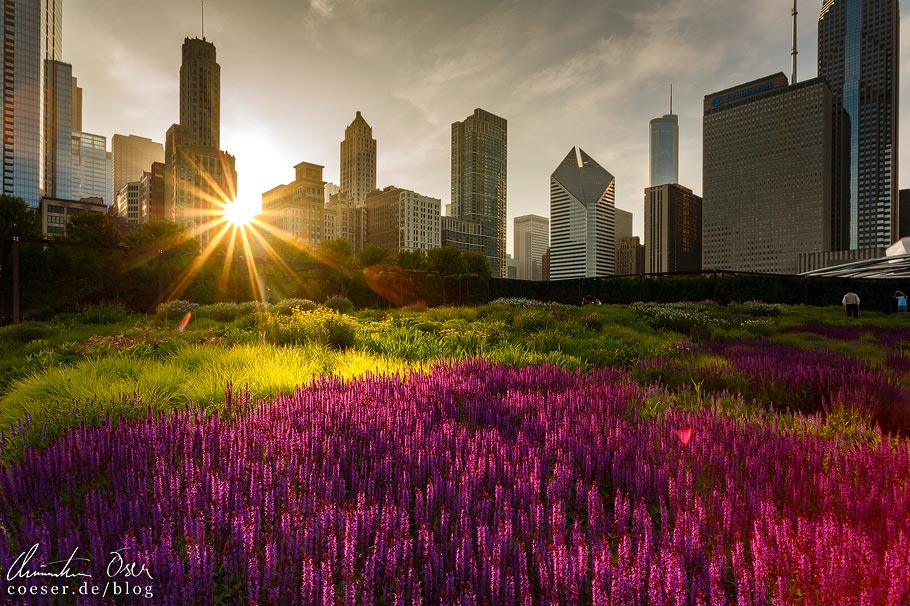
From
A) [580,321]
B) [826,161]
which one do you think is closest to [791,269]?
[826,161]

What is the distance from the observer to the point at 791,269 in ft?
612

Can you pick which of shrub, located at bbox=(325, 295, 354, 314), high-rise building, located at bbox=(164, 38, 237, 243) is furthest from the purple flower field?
high-rise building, located at bbox=(164, 38, 237, 243)

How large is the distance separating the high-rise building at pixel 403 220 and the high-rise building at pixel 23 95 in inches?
3959

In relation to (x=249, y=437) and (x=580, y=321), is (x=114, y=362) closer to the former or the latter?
(x=249, y=437)

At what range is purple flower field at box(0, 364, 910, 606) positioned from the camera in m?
1.49

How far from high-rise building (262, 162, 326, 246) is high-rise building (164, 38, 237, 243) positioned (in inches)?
921

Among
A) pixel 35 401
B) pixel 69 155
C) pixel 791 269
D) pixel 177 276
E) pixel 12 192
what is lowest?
pixel 35 401

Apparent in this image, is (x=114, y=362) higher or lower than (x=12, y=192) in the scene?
lower

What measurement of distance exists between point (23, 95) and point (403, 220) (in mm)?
114545

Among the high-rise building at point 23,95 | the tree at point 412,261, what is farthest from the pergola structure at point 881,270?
the high-rise building at point 23,95

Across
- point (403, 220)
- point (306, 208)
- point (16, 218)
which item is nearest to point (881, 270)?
point (16, 218)

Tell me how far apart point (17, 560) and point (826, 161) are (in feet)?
806

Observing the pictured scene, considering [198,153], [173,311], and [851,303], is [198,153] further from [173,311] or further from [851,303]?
[851,303]

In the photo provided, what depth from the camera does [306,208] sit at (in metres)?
182
